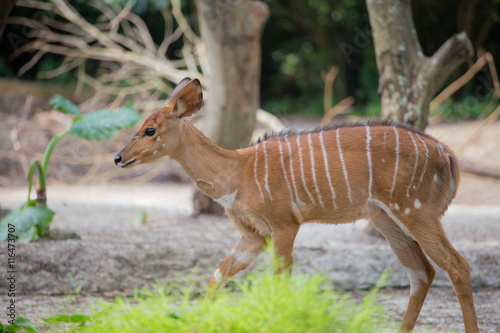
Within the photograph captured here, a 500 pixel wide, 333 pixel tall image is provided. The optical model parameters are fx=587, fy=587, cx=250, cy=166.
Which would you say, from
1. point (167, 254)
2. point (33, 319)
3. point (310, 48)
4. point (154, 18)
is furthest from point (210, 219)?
point (310, 48)

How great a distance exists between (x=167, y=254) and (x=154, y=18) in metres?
10.8

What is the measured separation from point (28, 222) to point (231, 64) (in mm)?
2783

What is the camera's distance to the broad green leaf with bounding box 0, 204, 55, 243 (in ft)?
14.4

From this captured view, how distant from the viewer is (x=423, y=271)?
3344 millimetres

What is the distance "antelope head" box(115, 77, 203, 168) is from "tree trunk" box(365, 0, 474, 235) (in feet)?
7.05

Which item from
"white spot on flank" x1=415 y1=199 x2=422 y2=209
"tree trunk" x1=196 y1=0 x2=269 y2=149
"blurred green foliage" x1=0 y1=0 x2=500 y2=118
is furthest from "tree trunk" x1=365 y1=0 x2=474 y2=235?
"blurred green foliage" x1=0 y1=0 x2=500 y2=118

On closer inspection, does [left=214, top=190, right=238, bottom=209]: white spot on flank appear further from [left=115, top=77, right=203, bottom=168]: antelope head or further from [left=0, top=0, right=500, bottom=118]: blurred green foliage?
[left=0, top=0, right=500, bottom=118]: blurred green foliage

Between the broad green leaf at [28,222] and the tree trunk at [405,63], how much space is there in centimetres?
284

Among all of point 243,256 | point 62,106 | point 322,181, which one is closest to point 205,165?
point 243,256

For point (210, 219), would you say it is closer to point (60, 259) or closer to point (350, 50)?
point (60, 259)

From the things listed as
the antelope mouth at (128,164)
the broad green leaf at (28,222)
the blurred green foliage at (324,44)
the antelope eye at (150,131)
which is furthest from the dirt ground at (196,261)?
the blurred green foliage at (324,44)

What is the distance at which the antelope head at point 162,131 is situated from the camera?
3.20 meters

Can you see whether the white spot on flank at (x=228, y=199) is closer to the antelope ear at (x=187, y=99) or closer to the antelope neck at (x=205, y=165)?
the antelope neck at (x=205, y=165)

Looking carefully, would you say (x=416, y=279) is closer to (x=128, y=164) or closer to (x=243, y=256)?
(x=243, y=256)
